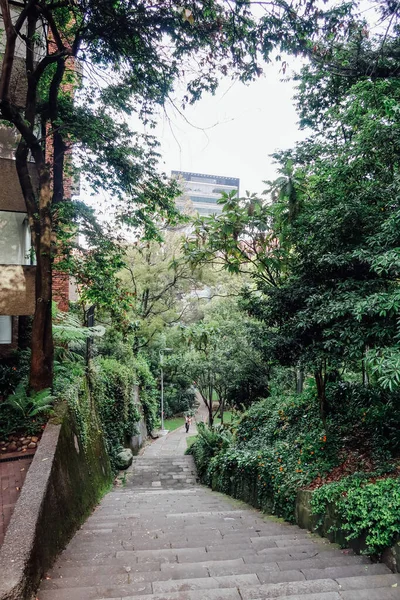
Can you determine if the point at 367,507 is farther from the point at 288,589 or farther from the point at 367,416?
the point at 367,416

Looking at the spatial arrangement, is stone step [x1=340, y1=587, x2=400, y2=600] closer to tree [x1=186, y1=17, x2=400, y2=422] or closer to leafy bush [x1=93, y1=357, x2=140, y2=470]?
tree [x1=186, y1=17, x2=400, y2=422]


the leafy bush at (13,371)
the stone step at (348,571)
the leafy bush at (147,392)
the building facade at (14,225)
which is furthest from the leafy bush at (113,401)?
the stone step at (348,571)

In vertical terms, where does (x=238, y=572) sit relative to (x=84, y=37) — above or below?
below

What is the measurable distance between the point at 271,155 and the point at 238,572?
9.65 meters

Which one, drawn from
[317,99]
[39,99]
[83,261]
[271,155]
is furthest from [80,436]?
[317,99]

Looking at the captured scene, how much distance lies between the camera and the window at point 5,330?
10.5 metres

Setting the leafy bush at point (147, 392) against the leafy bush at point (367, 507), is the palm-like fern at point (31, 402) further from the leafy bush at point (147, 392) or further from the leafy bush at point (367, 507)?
the leafy bush at point (147, 392)

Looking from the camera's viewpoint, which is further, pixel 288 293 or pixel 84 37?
pixel 84 37

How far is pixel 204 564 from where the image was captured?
3641 millimetres

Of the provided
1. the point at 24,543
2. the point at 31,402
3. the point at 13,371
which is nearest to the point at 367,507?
the point at 24,543

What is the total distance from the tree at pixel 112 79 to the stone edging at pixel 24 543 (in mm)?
2841

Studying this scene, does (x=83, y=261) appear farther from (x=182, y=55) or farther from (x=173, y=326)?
(x=173, y=326)

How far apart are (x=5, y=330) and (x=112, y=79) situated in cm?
717

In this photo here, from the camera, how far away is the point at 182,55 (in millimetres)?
6371
